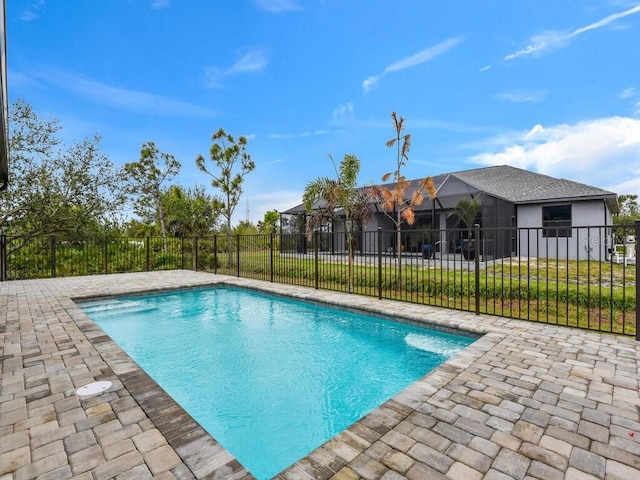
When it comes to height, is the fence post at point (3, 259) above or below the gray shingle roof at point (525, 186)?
below

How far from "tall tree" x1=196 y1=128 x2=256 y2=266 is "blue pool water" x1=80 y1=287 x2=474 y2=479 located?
8.09 meters

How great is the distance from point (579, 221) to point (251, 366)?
1423 cm

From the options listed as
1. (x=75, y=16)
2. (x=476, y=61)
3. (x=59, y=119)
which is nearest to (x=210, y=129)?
(x=59, y=119)

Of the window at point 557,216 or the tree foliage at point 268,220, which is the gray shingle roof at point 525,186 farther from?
the tree foliage at point 268,220

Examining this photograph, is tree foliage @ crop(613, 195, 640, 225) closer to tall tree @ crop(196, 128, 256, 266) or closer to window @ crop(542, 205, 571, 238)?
window @ crop(542, 205, 571, 238)

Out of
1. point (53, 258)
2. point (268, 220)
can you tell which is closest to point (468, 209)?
point (53, 258)

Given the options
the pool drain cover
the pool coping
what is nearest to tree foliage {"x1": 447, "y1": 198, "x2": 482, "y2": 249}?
the pool coping

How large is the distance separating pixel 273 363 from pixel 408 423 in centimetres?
245

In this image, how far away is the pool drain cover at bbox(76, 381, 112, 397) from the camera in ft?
8.51

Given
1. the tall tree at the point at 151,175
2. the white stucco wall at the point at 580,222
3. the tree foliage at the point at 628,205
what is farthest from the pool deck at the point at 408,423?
the tree foliage at the point at 628,205

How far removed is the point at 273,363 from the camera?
4.22m

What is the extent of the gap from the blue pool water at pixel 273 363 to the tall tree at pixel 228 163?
8.09 m

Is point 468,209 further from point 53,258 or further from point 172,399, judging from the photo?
point 53,258

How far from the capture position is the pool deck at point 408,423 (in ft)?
5.59
